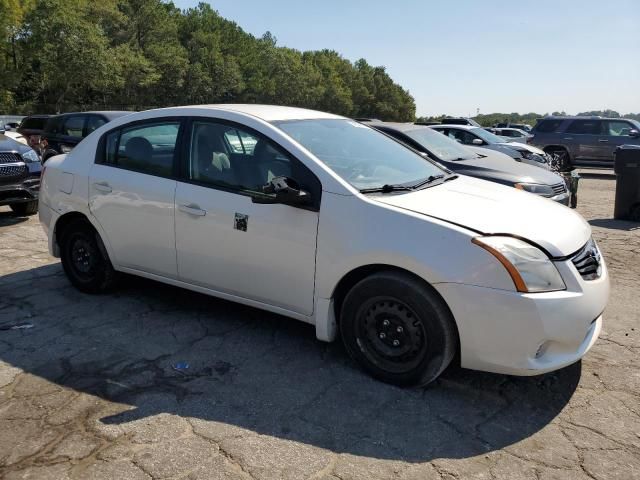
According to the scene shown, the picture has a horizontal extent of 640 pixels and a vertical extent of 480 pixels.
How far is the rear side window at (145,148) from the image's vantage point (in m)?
4.25

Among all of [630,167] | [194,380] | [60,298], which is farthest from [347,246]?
[630,167]

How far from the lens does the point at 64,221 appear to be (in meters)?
4.98

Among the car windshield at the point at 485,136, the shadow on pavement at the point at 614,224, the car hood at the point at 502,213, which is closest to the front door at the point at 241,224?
the car hood at the point at 502,213

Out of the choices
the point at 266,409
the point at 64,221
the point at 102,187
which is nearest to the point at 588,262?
the point at 266,409

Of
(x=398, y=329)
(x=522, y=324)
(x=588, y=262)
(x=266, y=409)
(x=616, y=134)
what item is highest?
(x=616, y=134)

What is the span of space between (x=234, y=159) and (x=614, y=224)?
7.22m

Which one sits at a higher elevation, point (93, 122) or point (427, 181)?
point (93, 122)

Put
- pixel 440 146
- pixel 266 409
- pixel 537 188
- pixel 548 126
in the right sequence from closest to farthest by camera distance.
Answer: pixel 266 409
pixel 537 188
pixel 440 146
pixel 548 126

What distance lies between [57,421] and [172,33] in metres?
53.7

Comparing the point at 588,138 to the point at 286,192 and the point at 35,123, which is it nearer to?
the point at 286,192

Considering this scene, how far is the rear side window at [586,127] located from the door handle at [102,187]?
1614 cm

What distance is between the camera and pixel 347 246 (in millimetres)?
3338

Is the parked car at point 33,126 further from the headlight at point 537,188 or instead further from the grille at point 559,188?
the grille at point 559,188

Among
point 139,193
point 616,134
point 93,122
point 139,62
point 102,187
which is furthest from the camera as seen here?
point 139,62
